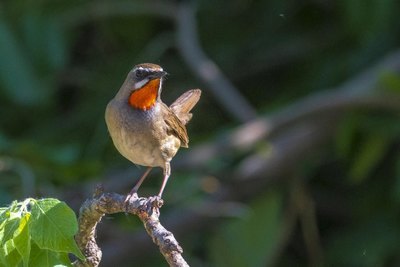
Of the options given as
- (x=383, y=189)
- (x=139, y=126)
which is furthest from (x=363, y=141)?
(x=139, y=126)

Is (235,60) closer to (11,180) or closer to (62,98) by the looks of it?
(62,98)

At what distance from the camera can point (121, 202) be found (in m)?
3.14

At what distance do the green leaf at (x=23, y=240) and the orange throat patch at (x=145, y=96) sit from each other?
1.22 meters

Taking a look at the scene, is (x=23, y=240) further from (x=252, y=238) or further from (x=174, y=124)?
(x=252, y=238)

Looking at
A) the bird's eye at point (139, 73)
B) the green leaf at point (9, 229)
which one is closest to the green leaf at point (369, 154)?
the bird's eye at point (139, 73)

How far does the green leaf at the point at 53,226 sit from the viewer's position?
2773mm

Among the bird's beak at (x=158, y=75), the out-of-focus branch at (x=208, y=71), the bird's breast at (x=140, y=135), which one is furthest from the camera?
the out-of-focus branch at (x=208, y=71)

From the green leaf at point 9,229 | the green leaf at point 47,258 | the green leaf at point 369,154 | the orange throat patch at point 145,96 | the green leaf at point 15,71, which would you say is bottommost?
the green leaf at point 369,154

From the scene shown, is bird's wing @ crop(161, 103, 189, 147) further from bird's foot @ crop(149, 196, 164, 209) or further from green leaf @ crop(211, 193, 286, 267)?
green leaf @ crop(211, 193, 286, 267)

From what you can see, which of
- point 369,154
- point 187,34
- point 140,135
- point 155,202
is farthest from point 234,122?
point 155,202

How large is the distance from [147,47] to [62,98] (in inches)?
41.2

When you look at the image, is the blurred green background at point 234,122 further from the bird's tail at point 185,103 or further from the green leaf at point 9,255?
the green leaf at point 9,255

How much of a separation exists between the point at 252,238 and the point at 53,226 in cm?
453

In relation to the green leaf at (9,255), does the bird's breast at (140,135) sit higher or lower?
higher
